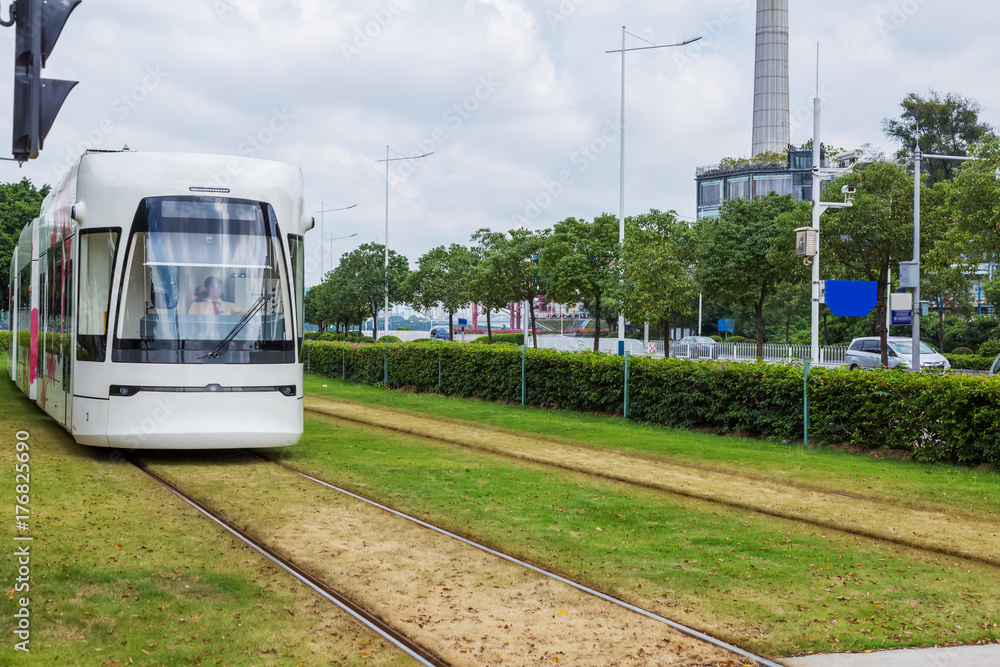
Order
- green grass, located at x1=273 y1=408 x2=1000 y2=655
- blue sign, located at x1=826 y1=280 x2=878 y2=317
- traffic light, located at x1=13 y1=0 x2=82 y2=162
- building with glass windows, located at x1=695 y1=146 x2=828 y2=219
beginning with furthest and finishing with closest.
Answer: building with glass windows, located at x1=695 y1=146 x2=828 y2=219
blue sign, located at x1=826 y1=280 x2=878 y2=317
green grass, located at x1=273 y1=408 x2=1000 y2=655
traffic light, located at x1=13 y1=0 x2=82 y2=162

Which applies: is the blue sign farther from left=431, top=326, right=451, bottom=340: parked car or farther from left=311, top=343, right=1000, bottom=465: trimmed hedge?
left=431, top=326, right=451, bottom=340: parked car

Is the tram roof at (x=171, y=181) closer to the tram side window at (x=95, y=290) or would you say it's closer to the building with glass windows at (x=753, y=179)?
the tram side window at (x=95, y=290)

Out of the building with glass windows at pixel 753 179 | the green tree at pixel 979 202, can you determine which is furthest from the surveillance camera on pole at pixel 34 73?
the building with glass windows at pixel 753 179

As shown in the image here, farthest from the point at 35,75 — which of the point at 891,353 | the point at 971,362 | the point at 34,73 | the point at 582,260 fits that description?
the point at 971,362

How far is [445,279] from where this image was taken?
59.9 m

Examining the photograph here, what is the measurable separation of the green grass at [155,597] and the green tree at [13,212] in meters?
61.3

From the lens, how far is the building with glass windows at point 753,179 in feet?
335

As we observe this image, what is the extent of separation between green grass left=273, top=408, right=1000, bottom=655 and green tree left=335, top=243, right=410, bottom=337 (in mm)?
49451

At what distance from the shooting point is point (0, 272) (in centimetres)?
6519

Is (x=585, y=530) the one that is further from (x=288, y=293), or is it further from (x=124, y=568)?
(x=288, y=293)

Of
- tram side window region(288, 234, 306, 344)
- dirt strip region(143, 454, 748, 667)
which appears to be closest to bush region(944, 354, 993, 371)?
tram side window region(288, 234, 306, 344)

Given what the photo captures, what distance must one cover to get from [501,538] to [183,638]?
3.42 metres

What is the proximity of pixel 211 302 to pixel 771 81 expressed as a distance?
108140mm

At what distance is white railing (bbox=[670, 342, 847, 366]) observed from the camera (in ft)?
158
